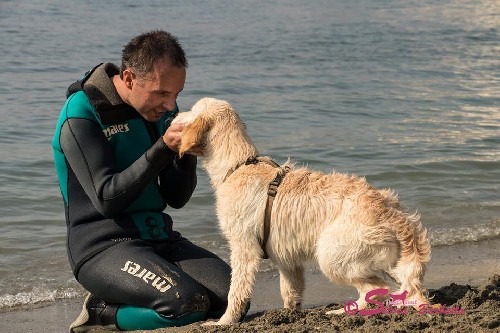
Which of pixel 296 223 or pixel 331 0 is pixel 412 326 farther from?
pixel 331 0

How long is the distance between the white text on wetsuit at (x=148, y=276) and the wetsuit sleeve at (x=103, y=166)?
1.14ft

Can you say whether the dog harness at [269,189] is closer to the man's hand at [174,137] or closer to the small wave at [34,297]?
the man's hand at [174,137]

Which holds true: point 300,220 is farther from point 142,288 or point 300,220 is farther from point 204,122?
point 142,288

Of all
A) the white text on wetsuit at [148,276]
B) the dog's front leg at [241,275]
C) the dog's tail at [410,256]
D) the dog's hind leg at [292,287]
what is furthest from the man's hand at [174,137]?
the dog's tail at [410,256]

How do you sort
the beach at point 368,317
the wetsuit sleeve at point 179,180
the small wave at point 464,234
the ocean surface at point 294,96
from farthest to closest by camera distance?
1. the ocean surface at point 294,96
2. the small wave at point 464,234
3. the wetsuit sleeve at point 179,180
4. the beach at point 368,317

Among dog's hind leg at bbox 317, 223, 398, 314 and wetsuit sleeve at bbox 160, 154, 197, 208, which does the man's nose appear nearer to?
wetsuit sleeve at bbox 160, 154, 197, 208

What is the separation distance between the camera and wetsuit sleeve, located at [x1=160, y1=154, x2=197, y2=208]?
5.32m

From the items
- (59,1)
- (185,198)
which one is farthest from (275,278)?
(59,1)

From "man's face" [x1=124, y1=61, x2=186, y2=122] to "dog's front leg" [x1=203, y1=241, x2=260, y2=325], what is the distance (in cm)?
100

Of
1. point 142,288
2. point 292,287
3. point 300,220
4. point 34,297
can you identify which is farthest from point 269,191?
point 34,297

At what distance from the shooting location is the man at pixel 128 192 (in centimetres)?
476

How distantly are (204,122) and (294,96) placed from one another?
8.92 m

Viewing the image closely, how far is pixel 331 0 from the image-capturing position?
94.6 ft

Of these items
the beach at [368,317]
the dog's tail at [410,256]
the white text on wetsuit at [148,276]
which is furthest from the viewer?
the white text on wetsuit at [148,276]
